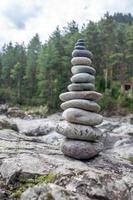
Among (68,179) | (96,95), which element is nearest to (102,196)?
(68,179)

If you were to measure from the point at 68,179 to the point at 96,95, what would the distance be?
12.1ft

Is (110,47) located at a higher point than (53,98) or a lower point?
higher

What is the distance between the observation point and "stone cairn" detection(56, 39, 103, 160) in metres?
12.6

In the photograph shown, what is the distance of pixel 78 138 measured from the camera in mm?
12688

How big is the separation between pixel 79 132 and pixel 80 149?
1.74 ft

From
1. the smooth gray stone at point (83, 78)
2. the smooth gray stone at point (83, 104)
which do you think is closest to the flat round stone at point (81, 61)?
the smooth gray stone at point (83, 78)

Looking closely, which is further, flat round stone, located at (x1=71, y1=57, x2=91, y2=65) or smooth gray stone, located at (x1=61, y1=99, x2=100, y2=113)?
flat round stone, located at (x1=71, y1=57, x2=91, y2=65)

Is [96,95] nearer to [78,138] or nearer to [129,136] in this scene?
[78,138]

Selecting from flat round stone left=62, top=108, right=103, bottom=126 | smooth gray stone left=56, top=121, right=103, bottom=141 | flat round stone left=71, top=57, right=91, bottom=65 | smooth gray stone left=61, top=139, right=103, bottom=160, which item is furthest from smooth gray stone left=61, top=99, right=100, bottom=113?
flat round stone left=71, top=57, right=91, bottom=65

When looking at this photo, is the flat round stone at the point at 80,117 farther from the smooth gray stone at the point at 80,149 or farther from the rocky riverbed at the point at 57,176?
the rocky riverbed at the point at 57,176

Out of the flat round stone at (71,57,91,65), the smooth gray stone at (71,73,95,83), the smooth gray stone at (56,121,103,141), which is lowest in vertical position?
the smooth gray stone at (56,121,103,141)

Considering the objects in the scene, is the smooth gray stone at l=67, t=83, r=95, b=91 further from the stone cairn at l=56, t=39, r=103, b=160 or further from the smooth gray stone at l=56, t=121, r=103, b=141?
the smooth gray stone at l=56, t=121, r=103, b=141

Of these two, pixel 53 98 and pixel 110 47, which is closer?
pixel 53 98

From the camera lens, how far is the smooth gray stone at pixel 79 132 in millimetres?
12641
